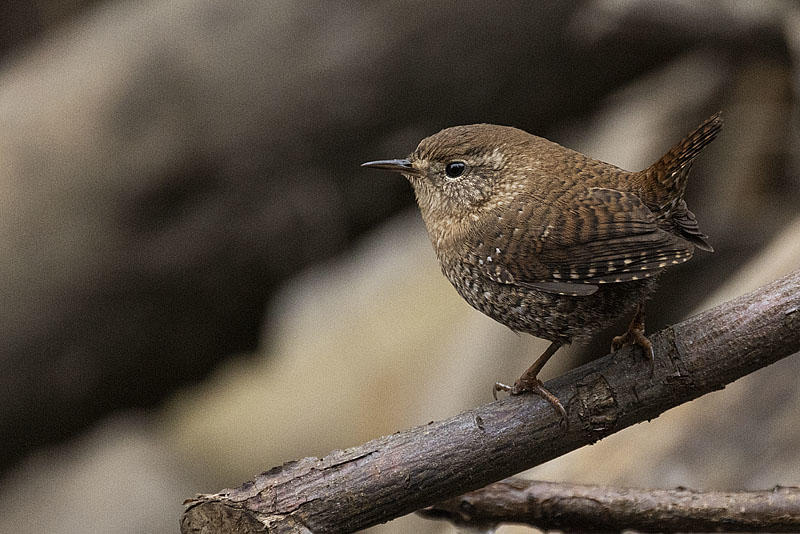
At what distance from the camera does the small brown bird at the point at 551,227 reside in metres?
2.33

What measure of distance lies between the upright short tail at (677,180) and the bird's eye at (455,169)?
18.7 inches

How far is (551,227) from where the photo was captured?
2400mm

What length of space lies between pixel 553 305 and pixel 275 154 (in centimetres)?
279

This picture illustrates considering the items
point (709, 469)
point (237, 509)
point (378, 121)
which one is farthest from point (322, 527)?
point (378, 121)

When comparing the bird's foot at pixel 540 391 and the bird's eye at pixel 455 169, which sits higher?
the bird's eye at pixel 455 169

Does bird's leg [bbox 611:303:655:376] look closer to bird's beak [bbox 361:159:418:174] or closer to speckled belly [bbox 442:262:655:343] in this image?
speckled belly [bbox 442:262:655:343]

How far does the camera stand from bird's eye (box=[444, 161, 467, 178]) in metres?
2.62

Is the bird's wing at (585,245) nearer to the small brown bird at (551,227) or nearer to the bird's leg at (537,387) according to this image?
the small brown bird at (551,227)

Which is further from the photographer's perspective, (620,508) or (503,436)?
(620,508)

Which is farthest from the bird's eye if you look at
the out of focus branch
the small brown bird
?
the out of focus branch

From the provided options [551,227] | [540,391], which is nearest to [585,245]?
[551,227]

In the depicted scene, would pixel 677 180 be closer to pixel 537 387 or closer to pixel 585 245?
pixel 585 245

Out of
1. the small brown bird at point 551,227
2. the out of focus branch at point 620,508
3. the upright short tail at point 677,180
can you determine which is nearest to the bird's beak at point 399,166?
the small brown bird at point 551,227

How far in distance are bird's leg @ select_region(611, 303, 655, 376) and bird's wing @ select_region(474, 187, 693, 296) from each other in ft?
0.61
